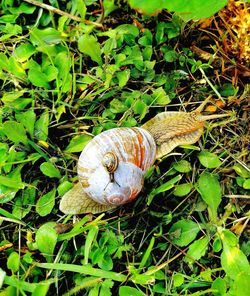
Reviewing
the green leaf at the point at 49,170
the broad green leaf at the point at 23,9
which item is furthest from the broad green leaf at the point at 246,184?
the broad green leaf at the point at 23,9

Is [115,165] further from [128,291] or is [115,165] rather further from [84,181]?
[128,291]

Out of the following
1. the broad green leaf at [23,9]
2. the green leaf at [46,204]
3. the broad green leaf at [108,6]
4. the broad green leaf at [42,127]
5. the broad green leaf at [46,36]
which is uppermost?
the broad green leaf at [108,6]

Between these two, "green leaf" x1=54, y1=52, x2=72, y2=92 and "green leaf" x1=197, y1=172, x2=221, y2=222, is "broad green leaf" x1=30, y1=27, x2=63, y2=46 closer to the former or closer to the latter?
"green leaf" x1=54, y1=52, x2=72, y2=92

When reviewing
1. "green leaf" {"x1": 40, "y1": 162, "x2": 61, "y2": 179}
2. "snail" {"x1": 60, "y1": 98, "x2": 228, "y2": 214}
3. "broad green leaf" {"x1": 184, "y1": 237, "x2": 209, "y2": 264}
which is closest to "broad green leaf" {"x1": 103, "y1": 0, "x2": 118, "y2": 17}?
"snail" {"x1": 60, "y1": 98, "x2": 228, "y2": 214}

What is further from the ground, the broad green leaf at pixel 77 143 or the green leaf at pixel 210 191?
the broad green leaf at pixel 77 143

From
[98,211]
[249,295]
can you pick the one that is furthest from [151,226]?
[249,295]

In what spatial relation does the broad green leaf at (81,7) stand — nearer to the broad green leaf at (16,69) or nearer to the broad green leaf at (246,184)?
the broad green leaf at (16,69)

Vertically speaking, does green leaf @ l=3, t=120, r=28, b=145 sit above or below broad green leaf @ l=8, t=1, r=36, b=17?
below
